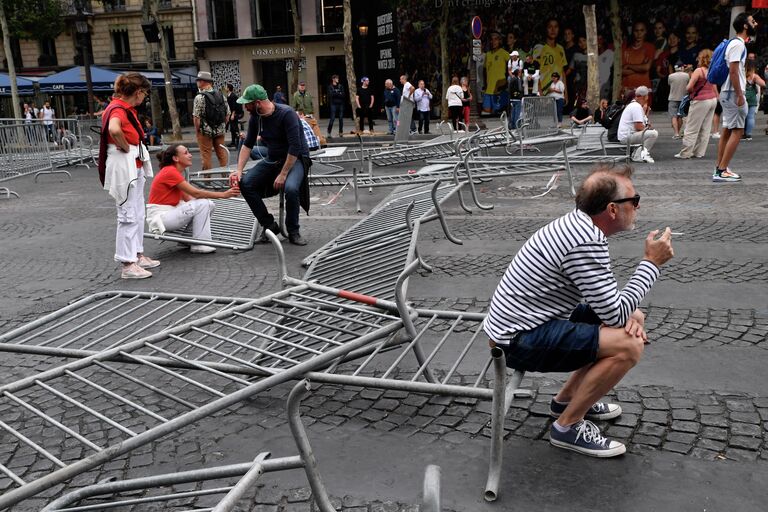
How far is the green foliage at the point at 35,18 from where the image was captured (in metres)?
37.8

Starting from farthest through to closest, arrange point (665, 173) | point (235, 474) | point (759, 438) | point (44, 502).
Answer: point (665, 173) → point (759, 438) → point (44, 502) → point (235, 474)

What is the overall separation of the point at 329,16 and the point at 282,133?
32.2m

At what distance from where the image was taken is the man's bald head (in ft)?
10.1

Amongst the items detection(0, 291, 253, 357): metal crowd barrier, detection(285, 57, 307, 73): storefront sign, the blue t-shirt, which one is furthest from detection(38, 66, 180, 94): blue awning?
detection(0, 291, 253, 357): metal crowd barrier

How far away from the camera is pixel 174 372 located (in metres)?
3.84

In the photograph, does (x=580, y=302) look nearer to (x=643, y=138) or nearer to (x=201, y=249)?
(x=201, y=249)

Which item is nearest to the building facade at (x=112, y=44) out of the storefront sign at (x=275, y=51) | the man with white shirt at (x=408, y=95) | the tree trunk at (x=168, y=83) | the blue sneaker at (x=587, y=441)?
the storefront sign at (x=275, y=51)

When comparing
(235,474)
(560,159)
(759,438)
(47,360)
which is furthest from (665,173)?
(235,474)

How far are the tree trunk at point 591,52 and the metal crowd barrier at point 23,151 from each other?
14697 millimetres

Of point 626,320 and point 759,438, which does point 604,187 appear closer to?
point 626,320

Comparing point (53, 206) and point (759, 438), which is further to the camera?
point (53, 206)

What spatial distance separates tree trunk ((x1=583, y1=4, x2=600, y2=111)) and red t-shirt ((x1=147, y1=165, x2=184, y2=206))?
1636 centimetres

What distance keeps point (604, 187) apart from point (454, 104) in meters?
18.4

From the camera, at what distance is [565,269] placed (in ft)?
10.0
